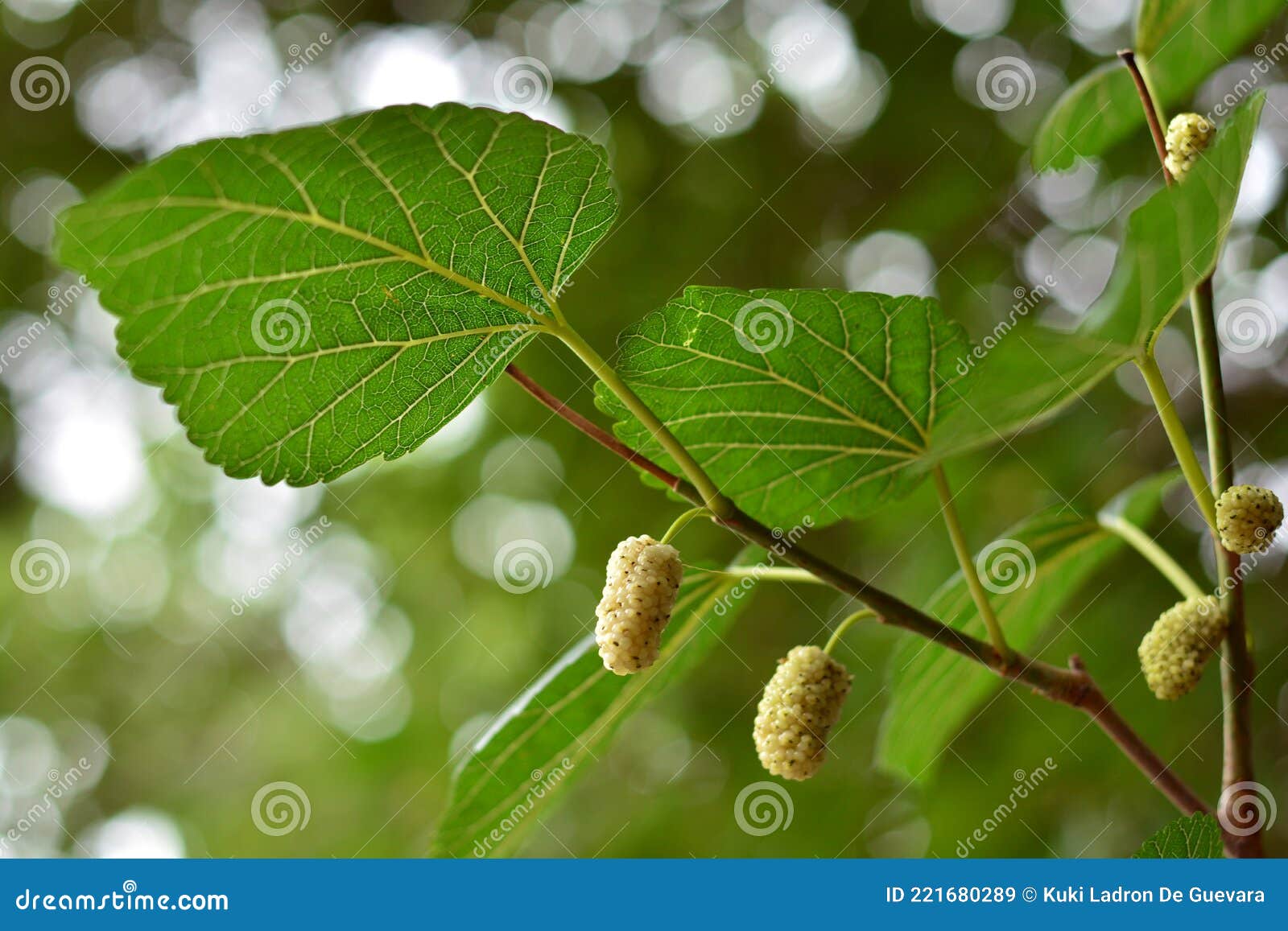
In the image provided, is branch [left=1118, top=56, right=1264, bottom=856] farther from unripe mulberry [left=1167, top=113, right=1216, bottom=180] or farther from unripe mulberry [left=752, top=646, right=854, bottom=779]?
unripe mulberry [left=752, top=646, right=854, bottom=779]

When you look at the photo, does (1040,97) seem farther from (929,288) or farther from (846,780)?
(846,780)

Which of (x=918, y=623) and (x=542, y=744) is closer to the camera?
(x=918, y=623)

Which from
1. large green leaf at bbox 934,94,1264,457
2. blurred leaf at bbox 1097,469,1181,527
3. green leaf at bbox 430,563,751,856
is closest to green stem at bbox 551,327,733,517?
large green leaf at bbox 934,94,1264,457

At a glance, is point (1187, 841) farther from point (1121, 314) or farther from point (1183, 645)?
point (1121, 314)

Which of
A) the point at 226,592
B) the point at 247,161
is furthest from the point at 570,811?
the point at 247,161

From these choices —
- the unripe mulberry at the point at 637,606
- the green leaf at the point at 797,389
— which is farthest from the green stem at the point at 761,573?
the unripe mulberry at the point at 637,606

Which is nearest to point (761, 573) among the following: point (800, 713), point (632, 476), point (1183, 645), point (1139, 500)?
point (800, 713)
